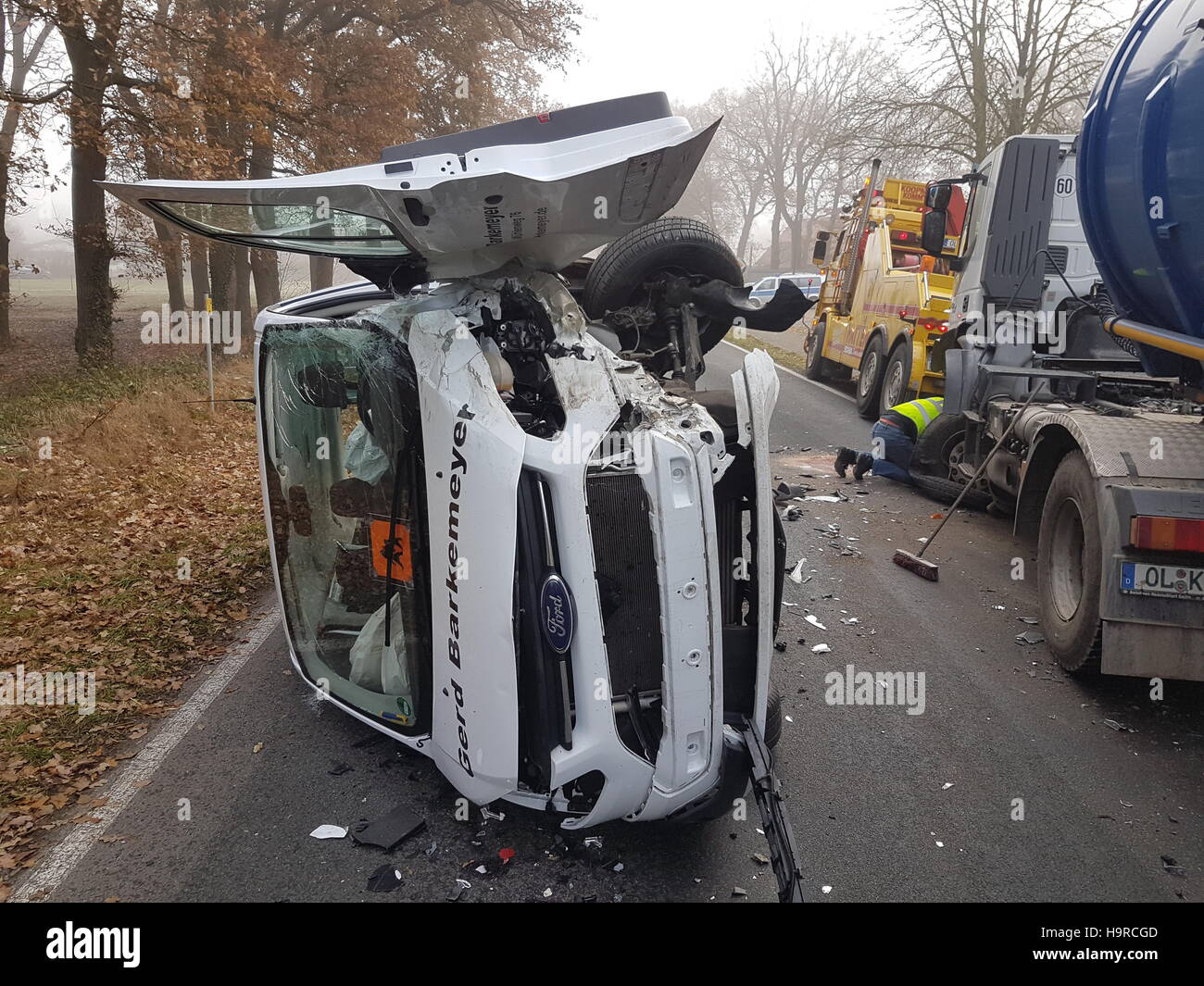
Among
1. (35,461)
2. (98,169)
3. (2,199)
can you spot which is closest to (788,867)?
(35,461)

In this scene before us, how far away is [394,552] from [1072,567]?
3.63 meters

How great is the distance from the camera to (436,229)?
2553 millimetres

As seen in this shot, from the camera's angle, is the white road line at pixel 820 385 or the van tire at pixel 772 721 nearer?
the van tire at pixel 772 721

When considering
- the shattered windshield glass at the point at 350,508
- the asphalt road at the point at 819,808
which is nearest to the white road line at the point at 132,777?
the asphalt road at the point at 819,808

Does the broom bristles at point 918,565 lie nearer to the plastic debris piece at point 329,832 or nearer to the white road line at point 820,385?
the plastic debris piece at point 329,832

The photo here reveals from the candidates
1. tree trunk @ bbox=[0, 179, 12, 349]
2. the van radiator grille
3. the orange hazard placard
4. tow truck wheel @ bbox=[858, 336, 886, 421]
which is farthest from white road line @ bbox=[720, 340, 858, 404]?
tree trunk @ bbox=[0, 179, 12, 349]

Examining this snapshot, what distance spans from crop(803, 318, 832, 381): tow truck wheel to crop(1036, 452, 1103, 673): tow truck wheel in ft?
35.6

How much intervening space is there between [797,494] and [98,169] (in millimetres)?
11598

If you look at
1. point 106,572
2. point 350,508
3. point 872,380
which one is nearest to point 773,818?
point 350,508

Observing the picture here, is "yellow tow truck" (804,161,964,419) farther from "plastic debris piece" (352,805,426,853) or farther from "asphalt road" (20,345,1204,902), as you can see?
"plastic debris piece" (352,805,426,853)

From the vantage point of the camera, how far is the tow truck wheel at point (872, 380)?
11.2 m

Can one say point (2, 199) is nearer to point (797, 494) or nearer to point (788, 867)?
point (797, 494)

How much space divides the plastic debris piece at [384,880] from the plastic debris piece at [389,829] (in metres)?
0.10

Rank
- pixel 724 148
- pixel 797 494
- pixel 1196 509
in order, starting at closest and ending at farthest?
pixel 1196 509
pixel 797 494
pixel 724 148
